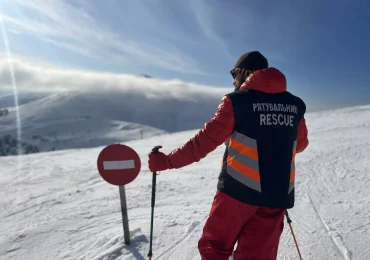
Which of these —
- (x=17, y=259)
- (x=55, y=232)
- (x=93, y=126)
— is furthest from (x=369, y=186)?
(x=93, y=126)

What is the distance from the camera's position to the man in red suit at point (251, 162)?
7.22 feet

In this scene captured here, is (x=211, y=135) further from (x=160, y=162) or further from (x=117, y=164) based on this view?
(x=117, y=164)

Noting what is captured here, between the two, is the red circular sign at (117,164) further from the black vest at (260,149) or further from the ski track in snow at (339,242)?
the ski track in snow at (339,242)

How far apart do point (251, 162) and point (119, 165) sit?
1803mm

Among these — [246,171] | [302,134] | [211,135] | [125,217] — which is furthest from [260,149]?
[125,217]

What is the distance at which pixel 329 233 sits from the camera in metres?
3.69

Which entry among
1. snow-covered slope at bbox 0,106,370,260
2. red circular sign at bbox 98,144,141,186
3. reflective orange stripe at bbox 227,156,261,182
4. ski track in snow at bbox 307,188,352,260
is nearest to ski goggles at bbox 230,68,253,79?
reflective orange stripe at bbox 227,156,261,182

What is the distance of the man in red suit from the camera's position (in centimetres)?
220

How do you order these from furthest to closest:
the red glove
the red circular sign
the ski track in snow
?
the red circular sign < the ski track in snow < the red glove

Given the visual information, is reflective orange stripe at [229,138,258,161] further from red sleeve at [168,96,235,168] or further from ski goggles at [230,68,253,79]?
ski goggles at [230,68,253,79]

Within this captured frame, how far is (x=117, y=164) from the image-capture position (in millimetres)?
3422

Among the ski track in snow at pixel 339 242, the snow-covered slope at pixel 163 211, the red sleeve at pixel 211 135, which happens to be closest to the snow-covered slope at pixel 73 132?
the snow-covered slope at pixel 163 211

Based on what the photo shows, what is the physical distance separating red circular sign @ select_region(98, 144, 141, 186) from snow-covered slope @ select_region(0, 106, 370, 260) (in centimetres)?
91

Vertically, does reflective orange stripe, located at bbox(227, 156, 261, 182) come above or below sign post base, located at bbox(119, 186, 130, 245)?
above
